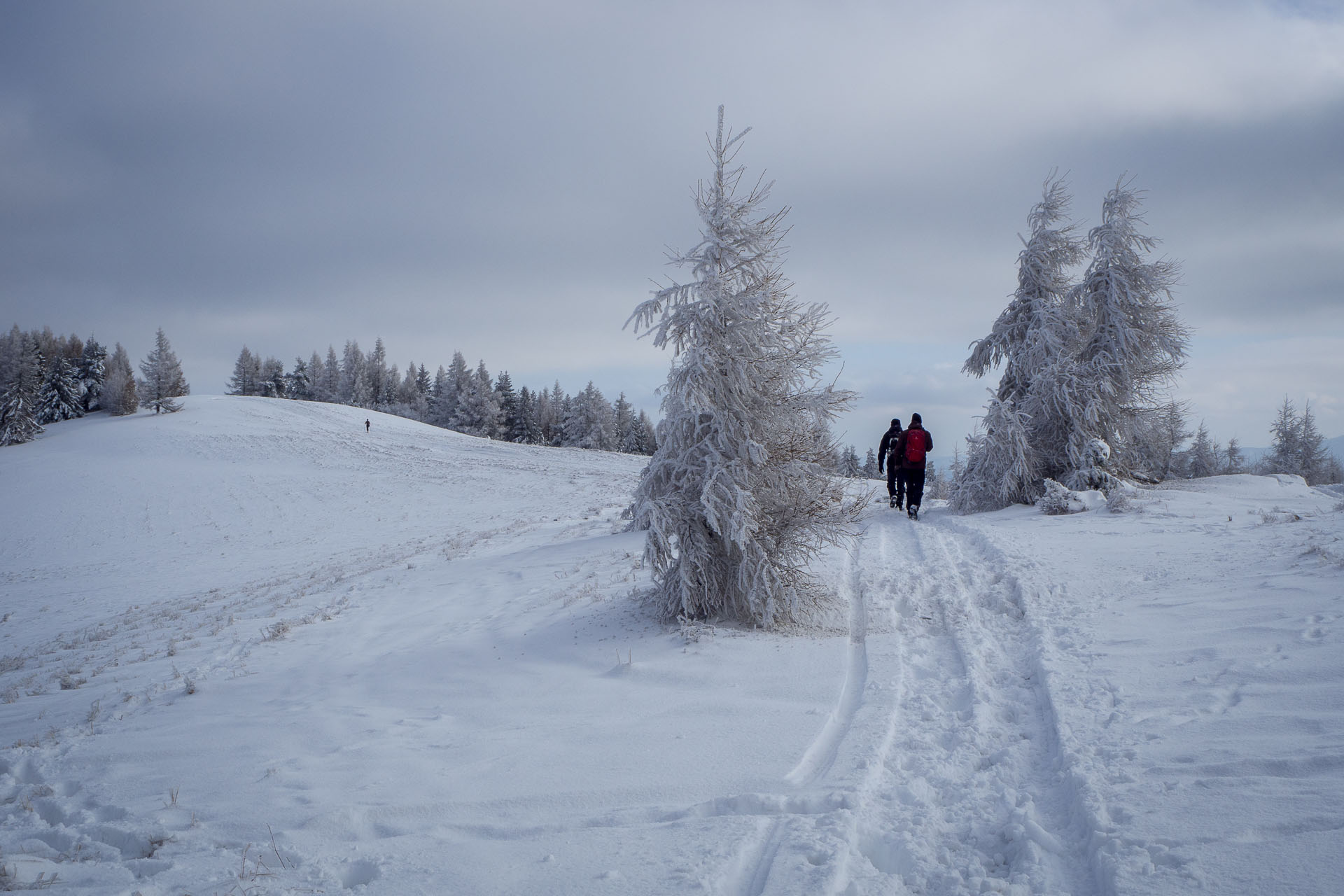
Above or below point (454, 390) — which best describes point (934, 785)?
below

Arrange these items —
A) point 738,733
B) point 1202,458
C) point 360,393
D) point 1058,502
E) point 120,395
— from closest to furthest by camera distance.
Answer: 1. point 738,733
2. point 1058,502
3. point 1202,458
4. point 120,395
5. point 360,393

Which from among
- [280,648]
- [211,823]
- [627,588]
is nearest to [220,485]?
[280,648]

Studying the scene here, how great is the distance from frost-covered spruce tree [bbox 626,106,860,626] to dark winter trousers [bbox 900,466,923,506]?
23.4 feet

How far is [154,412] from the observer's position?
201 ft

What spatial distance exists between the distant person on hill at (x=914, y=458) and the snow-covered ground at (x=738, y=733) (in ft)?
9.18

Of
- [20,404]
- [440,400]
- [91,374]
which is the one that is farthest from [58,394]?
[440,400]

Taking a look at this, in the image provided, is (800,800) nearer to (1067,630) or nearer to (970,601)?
(1067,630)

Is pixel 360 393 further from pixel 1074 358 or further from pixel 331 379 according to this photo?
pixel 1074 358

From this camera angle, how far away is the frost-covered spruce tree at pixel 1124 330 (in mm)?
14633

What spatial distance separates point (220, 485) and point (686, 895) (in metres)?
35.5

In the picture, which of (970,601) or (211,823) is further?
(970,601)

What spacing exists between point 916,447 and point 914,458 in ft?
0.78

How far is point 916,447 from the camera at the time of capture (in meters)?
13.3

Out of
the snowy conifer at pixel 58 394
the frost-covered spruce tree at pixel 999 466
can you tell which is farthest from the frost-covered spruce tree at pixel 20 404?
the frost-covered spruce tree at pixel 999 466
